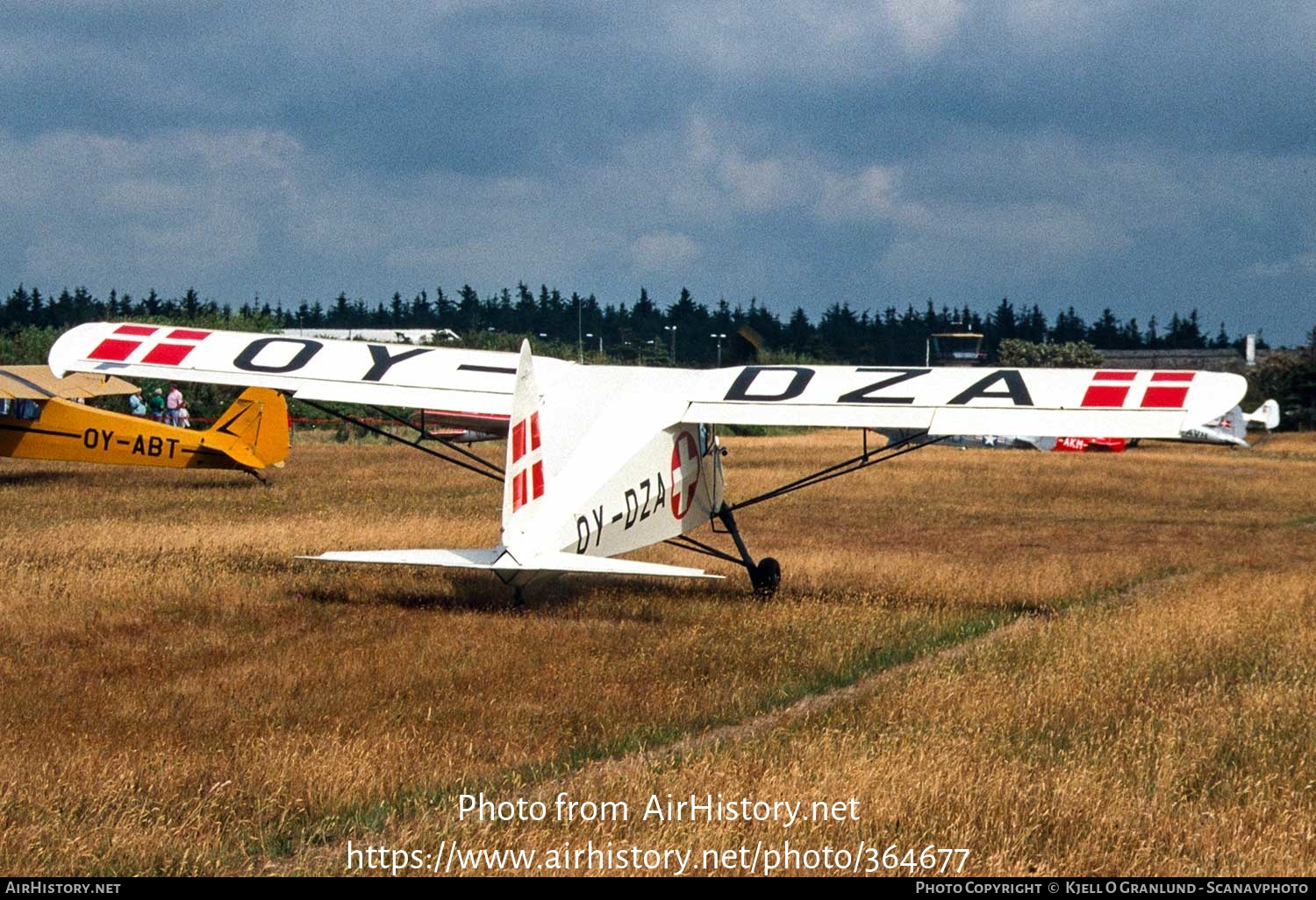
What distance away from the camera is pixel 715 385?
13.3 m

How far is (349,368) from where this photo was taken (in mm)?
13875

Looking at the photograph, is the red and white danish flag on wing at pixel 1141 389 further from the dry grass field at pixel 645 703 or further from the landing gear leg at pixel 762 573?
the landing gear leg at pixel 762 573

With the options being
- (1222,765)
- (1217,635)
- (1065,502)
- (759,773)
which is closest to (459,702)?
(759,773)

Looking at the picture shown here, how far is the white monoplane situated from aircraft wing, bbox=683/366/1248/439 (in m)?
0.02

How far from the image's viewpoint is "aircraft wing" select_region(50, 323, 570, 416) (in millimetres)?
13430

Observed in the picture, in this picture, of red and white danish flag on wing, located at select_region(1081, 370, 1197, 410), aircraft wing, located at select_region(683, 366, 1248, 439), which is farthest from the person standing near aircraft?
red and white danish flag on wing, located at select_region(1081, 370, 1197, 410)

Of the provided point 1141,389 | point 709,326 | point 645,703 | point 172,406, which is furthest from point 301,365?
point 709,326

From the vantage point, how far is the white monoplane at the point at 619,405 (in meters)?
10.1

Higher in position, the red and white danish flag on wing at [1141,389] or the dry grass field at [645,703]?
the red and white danish flag on wing at [1141,389]

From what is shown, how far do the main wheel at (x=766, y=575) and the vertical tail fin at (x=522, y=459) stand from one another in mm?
3344

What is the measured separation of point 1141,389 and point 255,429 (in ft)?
54.5

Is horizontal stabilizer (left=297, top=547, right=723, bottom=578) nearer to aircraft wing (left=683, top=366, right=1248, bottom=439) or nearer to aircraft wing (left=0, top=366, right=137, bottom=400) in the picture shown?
aircraft wing (left=683, top=366, right=1248, bottom=439)

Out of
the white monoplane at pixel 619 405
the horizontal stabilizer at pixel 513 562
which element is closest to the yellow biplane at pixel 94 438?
the white monoplane at pixel 619 405
